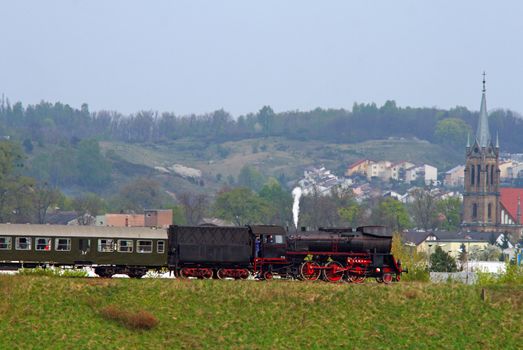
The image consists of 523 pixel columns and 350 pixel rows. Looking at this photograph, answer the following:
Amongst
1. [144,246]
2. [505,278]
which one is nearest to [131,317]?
[144,246]

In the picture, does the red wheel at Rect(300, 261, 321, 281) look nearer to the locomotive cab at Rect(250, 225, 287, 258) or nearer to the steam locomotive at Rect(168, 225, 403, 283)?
the steam locomotive at Rect(168, 225, 403, 283)

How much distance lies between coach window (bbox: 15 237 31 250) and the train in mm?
55

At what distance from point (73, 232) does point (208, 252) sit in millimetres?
7628

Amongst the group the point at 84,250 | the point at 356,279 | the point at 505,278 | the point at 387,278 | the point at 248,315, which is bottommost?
the point at 248,315

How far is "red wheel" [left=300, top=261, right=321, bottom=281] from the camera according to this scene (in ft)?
238

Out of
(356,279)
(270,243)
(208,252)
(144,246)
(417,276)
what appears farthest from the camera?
(417,276)

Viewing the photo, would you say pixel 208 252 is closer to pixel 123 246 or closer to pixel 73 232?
pixel 123 246

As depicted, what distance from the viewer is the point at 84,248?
71875 millimetres

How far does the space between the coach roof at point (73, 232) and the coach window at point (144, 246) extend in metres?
0.37

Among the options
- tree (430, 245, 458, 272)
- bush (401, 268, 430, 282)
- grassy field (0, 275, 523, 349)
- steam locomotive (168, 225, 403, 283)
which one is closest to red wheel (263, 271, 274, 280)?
steam locomotive (168, 225, 403, 283)

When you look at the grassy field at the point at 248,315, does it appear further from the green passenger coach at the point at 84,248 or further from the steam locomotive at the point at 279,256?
the green passenger coach at the point at 84,248

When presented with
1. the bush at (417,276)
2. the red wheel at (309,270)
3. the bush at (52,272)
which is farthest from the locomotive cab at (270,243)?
the bush at (52,272)

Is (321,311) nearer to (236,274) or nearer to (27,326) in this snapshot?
(236,274)

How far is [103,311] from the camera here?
203 feet
